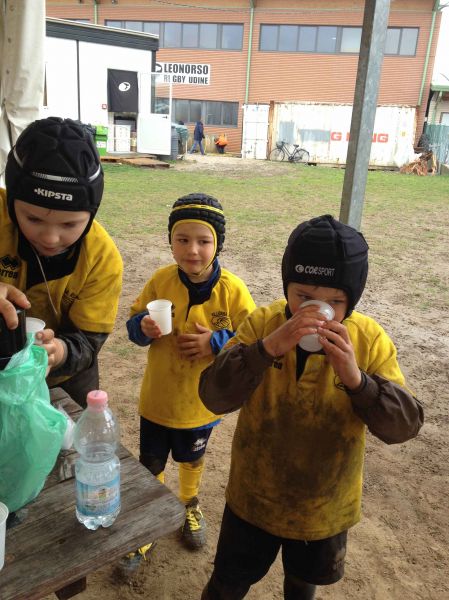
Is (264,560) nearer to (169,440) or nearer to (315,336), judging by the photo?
(169,440)

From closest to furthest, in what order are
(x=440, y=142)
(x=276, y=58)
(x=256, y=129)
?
1. (x=440, y=142)
2. (x=256, y=129)
3. (x=276, y=58)

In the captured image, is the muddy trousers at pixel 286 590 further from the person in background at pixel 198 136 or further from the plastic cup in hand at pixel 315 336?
the person in background at pixel 198 136

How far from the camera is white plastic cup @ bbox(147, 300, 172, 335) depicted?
7.72 ft

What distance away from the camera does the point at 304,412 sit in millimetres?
1830

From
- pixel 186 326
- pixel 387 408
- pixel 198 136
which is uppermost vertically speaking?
pixel 198 136

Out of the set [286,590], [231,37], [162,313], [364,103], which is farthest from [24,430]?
[231,37]

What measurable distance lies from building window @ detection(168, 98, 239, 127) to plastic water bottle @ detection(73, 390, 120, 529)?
31.0 m

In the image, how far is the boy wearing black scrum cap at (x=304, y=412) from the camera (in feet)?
5.46

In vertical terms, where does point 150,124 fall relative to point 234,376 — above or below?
above

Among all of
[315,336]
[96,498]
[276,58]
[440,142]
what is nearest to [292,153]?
[276,58]

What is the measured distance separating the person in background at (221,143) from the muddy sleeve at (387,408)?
2903 cm

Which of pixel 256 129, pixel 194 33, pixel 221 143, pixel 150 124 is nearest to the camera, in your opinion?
pixel 150 124

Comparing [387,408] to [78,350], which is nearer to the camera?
[387,408]

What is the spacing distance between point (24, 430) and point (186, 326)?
121 cm
